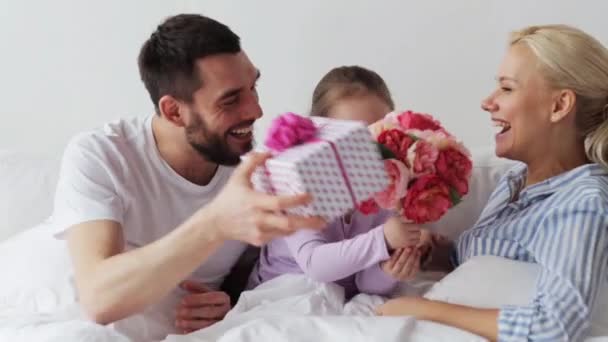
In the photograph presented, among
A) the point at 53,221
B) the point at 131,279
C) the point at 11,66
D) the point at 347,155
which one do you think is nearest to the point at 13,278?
the point at 53,221

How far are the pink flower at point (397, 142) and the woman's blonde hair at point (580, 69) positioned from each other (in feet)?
1.43

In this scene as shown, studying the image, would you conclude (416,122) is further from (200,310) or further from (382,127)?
(200,310)

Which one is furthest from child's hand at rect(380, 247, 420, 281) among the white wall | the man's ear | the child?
the white wall

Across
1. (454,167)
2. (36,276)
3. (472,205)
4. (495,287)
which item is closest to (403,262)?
(495,287)

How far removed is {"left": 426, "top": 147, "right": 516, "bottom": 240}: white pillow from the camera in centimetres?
165

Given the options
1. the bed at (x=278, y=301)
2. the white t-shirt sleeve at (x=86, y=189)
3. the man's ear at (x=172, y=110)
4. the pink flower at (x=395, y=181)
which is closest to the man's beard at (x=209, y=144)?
the man's ear at (x=172, y=110)

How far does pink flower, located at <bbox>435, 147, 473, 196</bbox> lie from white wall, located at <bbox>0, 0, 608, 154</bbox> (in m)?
0.99

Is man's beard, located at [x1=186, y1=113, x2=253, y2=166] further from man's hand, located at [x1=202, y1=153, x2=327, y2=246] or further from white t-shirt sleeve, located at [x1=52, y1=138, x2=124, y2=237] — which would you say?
man's hand, located at [x1=202, y1=153, x2=327, y2=246]

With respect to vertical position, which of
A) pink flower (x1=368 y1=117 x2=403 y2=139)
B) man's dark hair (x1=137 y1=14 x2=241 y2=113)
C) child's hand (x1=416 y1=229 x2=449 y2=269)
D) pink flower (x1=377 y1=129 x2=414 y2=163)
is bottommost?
child's hand (x1=416 y1=229 x2=449 y2=269)

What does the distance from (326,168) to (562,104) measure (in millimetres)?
662

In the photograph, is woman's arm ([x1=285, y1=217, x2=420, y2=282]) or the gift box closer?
the gift box

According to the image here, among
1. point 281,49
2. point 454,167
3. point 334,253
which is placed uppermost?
point 281,49

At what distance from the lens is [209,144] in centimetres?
146

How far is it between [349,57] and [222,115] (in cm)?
74
